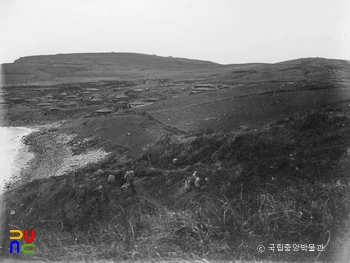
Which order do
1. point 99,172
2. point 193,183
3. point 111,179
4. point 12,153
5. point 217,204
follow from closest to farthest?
point 217,204 → point 193,183 → point 111,179 → point 99,172 → point 12,153

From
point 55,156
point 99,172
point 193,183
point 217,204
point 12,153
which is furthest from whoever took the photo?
point 12,153

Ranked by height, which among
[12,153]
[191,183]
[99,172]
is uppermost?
[191,183]

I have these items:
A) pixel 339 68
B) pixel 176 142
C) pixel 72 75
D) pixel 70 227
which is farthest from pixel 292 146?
pixel 72 75

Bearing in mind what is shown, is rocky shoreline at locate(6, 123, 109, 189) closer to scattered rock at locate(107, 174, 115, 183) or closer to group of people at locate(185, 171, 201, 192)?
scattered rock at locate(107, 174, 115, 183)

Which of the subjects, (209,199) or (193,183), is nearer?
(209,199)

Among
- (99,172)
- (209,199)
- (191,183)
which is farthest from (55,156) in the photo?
(209,199)

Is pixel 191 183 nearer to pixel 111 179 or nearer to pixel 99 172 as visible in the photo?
pixel 111 179

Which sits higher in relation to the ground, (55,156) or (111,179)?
(111,179)
